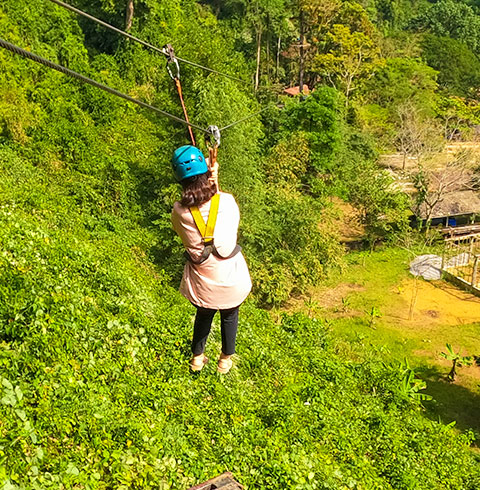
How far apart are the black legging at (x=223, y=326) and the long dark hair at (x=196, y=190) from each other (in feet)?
3.00

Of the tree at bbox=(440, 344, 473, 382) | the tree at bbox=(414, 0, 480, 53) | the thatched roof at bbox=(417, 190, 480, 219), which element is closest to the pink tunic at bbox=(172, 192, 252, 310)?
the tree at bbox=(440, 344, 473, 382)

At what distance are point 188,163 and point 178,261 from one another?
12040 mm

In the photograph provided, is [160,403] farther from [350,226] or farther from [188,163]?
[350,226]

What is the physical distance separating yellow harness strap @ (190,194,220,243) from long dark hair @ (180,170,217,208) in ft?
0.15

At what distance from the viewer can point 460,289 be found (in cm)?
2064

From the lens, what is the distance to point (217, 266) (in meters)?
3.64

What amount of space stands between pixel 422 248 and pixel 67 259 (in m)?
20.1

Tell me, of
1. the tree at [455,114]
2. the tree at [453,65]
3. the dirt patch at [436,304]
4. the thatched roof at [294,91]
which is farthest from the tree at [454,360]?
the tree at [453,65]

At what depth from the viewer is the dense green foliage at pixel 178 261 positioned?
4695 mm

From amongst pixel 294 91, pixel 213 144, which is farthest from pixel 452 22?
pixel 213 144

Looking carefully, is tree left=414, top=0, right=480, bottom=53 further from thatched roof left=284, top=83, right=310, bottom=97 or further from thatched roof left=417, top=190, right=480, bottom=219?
thatched roof left=417, top=190, right=480, bottom=219

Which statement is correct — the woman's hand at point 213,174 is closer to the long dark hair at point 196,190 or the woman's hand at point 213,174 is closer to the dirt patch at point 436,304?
the long dark hair at point 196,190

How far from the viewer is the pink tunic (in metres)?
3.53

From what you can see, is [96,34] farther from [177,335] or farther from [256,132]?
[177,335]
